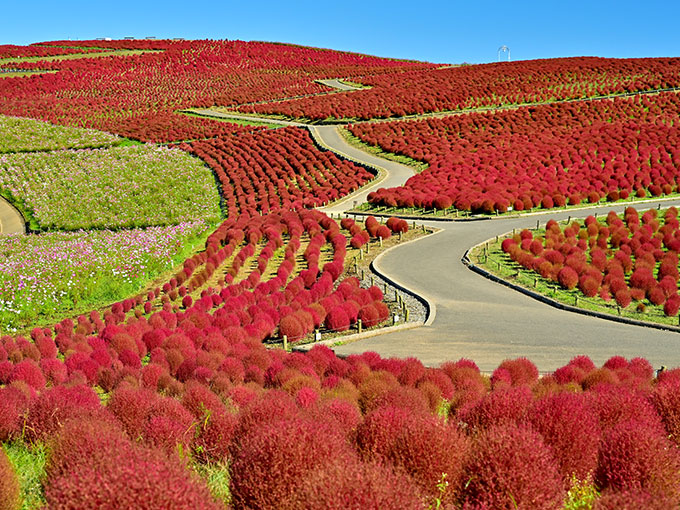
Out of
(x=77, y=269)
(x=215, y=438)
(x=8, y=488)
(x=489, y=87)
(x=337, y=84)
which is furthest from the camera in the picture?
(x=337, y=84)

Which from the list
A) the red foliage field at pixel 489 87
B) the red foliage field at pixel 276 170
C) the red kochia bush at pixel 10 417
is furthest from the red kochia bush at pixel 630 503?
the red foliage field at pixel 489 87

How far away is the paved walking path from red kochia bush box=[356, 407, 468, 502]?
45.1 m

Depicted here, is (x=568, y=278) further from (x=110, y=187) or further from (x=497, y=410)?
(x=110, y=187)

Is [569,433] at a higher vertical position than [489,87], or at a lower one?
lower

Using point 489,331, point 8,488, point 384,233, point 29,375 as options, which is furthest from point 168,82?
point 8,488

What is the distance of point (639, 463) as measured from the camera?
6430 mm

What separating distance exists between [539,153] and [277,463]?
4950 centimetres

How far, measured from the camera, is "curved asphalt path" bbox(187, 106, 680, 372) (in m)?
19.0

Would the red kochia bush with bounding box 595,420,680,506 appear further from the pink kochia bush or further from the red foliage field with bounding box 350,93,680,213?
the red foliage field with bounding box 350,93,680,213

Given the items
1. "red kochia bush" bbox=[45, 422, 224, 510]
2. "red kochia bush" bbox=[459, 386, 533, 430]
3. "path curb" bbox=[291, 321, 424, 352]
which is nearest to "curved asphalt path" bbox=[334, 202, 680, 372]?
"path curb" bbox=[291, 321, 424, 352]

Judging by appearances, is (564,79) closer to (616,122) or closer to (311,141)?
(616,122)

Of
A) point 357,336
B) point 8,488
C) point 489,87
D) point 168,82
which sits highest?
point 168,82

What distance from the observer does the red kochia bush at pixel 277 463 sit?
5859mm

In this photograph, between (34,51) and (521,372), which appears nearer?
(521,372)
